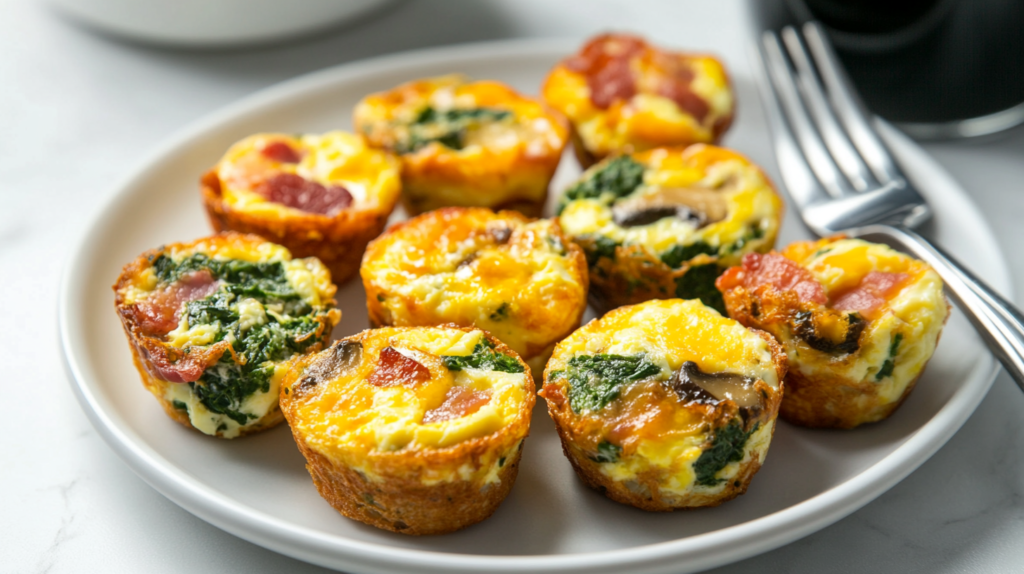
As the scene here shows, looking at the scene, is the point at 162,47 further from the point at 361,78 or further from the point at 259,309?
the point at 259,309

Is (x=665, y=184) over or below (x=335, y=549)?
over

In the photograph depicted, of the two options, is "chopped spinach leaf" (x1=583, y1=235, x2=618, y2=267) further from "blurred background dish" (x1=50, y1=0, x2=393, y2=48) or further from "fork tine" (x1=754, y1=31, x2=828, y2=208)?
"blurred background dish" (x1=50, y1=0, x2=393, y2=48)

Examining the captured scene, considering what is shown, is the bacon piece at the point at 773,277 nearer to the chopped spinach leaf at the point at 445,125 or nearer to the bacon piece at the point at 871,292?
the bacon piece at the point at 871,292

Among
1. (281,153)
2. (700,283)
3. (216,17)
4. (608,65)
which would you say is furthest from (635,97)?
(216,17)

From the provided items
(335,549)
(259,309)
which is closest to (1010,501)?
(335,549)

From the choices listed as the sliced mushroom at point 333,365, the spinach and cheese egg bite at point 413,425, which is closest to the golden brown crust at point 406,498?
the spinach and cheese egg bite at point 413,425

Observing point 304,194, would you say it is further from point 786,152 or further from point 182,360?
point 786,152
